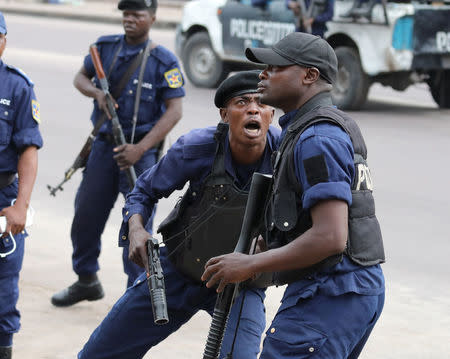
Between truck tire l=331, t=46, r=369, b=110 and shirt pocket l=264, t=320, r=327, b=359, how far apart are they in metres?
10.6

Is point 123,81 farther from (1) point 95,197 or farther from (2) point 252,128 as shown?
(2) point 252,128

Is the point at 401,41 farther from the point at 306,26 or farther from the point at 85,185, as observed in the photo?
the point at 85,185

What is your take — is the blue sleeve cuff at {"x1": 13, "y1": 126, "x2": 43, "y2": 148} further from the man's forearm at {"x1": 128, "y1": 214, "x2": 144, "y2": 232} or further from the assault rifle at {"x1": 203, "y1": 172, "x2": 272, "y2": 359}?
the assault rifle at {"x1": 203, "y1": 172, "x2": 272, "y2": 359}

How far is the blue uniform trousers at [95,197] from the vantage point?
6.41m

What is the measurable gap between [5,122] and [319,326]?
7.48 feet

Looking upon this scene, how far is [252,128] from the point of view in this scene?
4457mm

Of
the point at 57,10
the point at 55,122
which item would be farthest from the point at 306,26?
the point at 57,10

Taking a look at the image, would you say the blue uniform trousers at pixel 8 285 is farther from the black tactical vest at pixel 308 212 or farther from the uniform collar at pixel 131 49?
the black tactical vest at pixel 308 212

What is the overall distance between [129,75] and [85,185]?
739mm

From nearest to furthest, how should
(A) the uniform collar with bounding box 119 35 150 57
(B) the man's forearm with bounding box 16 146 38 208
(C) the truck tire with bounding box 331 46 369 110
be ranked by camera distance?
1. (B) the man's forearm with bounding box 16 146 38 208
2. (A) the uniform collar with bounding box 119 35 150 57
3. (C) the truck tire with bounding box 331 46 369 110

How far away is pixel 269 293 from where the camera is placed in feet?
22.2

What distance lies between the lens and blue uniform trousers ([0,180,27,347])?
5.14 meters

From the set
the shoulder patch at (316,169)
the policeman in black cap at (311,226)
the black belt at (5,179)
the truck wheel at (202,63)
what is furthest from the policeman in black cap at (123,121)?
the truck wheel at (202,63)

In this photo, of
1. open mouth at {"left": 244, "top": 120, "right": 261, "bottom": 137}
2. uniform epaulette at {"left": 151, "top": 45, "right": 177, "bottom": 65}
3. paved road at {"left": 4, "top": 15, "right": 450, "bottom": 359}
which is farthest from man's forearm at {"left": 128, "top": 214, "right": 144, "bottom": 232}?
uniform epaulette at {"left": 151, "top": 45, "right": 177, "bottom": 65}
